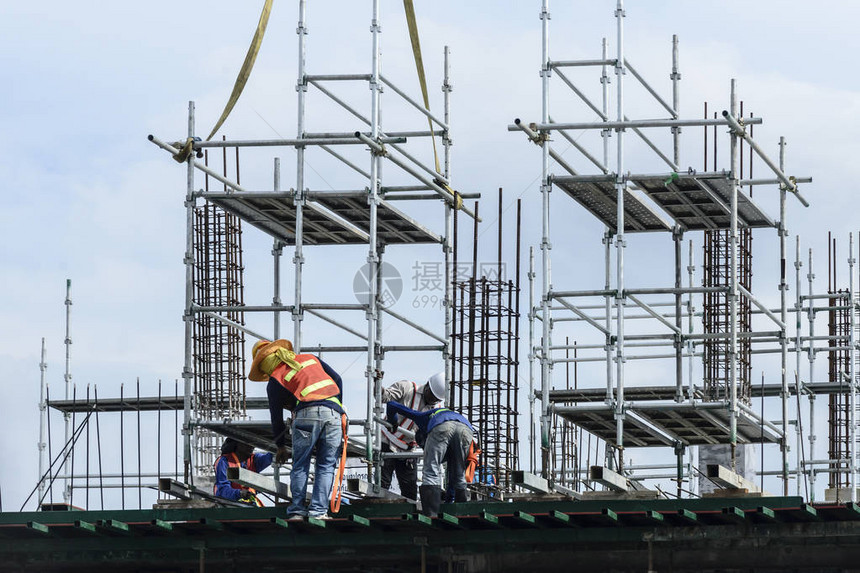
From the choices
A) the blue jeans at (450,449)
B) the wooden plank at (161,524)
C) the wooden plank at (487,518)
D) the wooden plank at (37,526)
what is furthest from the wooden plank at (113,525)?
the wooden plank at (487,518)

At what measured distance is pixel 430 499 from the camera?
18.5m

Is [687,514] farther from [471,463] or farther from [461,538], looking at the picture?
[471,463]

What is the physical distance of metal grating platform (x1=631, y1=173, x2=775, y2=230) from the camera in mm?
21969

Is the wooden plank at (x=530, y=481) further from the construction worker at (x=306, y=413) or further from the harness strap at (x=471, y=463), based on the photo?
the construction worker at (x=306, y=413)

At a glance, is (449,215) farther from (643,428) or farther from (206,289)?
(206,289)

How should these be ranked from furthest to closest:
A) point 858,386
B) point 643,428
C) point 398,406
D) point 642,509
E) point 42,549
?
point 858,386 < point 643,428 < point 398,406 < point 42,549 < point 642,509

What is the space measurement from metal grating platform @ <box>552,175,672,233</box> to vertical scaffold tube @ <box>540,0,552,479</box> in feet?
1.12

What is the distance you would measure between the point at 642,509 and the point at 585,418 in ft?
16.1

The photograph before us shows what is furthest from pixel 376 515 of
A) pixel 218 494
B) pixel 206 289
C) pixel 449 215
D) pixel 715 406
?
pixel 206 289

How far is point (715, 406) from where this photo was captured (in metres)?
20.7

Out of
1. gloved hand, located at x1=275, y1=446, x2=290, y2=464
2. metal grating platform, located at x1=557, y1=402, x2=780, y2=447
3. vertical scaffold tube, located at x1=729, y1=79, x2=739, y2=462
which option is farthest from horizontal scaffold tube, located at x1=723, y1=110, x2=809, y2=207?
gloved hand, located at x1=275, y1=446, x2=290, y2=464

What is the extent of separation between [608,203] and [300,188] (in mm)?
4571

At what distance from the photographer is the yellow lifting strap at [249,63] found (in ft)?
76.2

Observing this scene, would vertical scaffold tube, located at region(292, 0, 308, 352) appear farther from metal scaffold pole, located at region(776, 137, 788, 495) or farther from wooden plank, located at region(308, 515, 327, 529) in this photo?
metal scaffold pole, located at region(776, 137, 788, 495)
